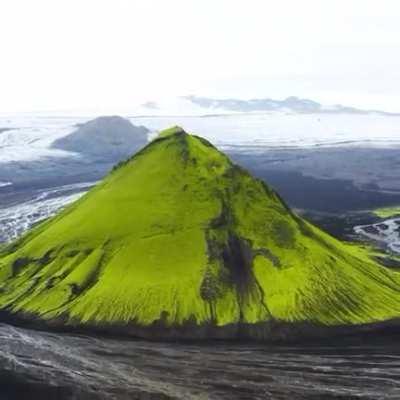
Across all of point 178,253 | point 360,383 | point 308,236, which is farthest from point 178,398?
point 308,236

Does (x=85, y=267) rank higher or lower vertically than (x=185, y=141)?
lower

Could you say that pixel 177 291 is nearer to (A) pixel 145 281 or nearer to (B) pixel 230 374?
(A) pixel 145 281

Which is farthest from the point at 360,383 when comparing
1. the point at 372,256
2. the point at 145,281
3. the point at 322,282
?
the point at 372,256

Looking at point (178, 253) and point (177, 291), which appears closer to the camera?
point (177, 291)

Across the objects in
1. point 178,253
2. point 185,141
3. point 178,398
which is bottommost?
point 178,398

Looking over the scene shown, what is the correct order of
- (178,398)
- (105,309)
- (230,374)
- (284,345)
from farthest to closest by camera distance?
(105,309), (284,345), (230,374), (178,398)

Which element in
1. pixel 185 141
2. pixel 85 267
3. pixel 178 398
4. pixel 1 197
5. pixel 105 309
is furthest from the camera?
pixel 1 197
